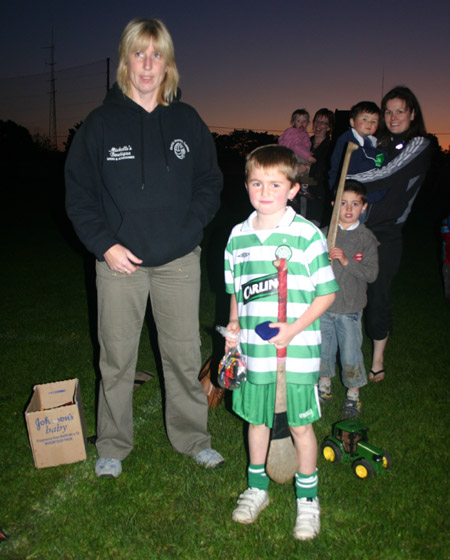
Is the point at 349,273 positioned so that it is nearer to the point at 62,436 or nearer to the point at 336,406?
the point at 336,406

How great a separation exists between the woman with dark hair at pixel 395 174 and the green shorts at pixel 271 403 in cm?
199

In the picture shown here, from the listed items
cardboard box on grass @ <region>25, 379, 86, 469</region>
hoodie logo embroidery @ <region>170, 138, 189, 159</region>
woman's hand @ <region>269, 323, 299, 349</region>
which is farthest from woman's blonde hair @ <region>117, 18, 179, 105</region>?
cardboard box on grass @ <region>25, 379, 86, 469</region>

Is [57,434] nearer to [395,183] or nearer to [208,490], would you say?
[208,490]

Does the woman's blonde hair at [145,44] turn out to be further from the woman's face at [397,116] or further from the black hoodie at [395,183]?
the woman's face at [397,116]

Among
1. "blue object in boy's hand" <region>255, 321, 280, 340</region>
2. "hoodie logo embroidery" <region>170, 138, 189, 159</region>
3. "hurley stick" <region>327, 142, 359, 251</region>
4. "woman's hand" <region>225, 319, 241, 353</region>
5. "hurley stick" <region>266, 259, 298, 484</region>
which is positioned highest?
"hoodie logo embroidery" <region>170, 138, 189, 159</region>

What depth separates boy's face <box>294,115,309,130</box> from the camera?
7.14 m

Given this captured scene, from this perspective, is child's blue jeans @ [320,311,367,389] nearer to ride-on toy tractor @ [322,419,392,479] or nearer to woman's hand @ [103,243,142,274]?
ride-on toy tractor @ [322,419,392,479]

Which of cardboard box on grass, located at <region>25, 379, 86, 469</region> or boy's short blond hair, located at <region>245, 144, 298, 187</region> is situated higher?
boy's short blond hair, located at <region>245, 144, 298, 187</region>

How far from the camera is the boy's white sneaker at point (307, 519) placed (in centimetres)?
261

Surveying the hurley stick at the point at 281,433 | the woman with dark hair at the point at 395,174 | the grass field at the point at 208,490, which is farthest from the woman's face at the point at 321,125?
the hurley stick at the point at 281,433

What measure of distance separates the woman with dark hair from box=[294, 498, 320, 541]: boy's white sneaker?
7.12ft

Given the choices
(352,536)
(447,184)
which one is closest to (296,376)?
(352,536)

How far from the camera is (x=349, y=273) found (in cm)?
379

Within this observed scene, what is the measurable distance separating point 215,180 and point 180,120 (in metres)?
0.43
